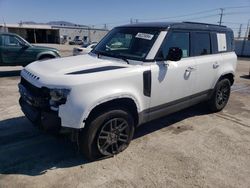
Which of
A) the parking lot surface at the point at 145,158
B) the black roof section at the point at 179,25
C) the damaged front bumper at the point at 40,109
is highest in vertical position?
the black roof section at the point at 179,25

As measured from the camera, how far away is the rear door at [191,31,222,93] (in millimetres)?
4695

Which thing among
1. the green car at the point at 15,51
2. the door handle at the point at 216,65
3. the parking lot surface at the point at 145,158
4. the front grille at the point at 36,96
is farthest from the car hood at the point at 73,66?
the green car at the point at 15,51

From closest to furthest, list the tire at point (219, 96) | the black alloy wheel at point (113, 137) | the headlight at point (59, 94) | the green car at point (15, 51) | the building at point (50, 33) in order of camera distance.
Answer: the headlight at point (59, 94), the black alloy wheel at point (113, 137), the tire at point (219, 96), the green car at point (15, 51), the building at point (50, 33)

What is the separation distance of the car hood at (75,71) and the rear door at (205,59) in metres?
1.66

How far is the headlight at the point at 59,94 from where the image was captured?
2.98 m

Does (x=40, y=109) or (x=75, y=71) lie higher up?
(x=75, y=71)

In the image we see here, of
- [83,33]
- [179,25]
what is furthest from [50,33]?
[179,25]

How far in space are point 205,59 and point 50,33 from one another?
5752cm

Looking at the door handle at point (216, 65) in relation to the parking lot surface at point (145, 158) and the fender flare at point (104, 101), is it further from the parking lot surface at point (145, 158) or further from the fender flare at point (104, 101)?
the fender flare at point (104, 101)

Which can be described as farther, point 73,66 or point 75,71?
point 73,66

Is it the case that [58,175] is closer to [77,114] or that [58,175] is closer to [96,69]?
[77,114]

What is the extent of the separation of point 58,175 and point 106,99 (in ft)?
3.87

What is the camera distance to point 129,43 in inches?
169

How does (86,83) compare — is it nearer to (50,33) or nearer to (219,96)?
(219,96)
